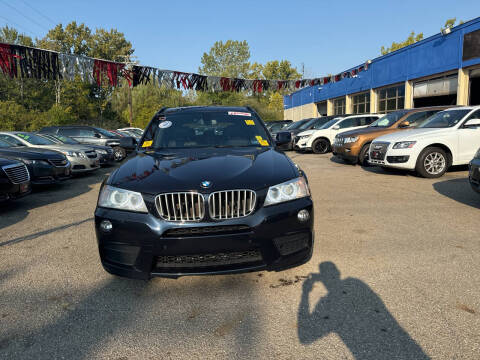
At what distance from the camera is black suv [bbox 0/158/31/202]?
5.31 meters

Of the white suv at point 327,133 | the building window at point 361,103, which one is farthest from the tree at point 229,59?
the white suv at point 327,133

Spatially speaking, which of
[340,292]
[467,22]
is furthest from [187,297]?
[467,22]

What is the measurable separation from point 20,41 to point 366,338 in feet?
197

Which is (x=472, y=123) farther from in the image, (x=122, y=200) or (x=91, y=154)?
(x=91, y=154)

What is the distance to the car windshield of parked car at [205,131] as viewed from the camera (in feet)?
12.5

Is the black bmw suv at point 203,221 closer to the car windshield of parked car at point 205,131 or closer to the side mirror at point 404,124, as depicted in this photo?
the car windshield of parked car at point 205,131

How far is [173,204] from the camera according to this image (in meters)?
2.43

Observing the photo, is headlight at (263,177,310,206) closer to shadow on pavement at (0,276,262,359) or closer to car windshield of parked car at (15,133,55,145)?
shadow on pavement at (0,276,262,359)

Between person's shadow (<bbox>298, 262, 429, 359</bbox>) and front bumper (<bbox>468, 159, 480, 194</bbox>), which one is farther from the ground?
front bumper (<bbox>468, 159, 480, 194</bbox>)

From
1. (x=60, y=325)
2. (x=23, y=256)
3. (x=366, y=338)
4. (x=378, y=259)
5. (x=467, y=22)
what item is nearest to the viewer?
(x=366, y=338)

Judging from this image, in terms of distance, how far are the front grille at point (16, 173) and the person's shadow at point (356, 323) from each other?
507cm

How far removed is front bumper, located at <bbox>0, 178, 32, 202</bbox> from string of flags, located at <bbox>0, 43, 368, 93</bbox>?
797 centimetres

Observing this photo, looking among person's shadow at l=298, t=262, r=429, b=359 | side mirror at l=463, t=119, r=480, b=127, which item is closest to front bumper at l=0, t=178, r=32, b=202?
person's shadow at l=298, t=262, r=429, b=359

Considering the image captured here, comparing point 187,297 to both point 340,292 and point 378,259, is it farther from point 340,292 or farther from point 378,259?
point 378,259
